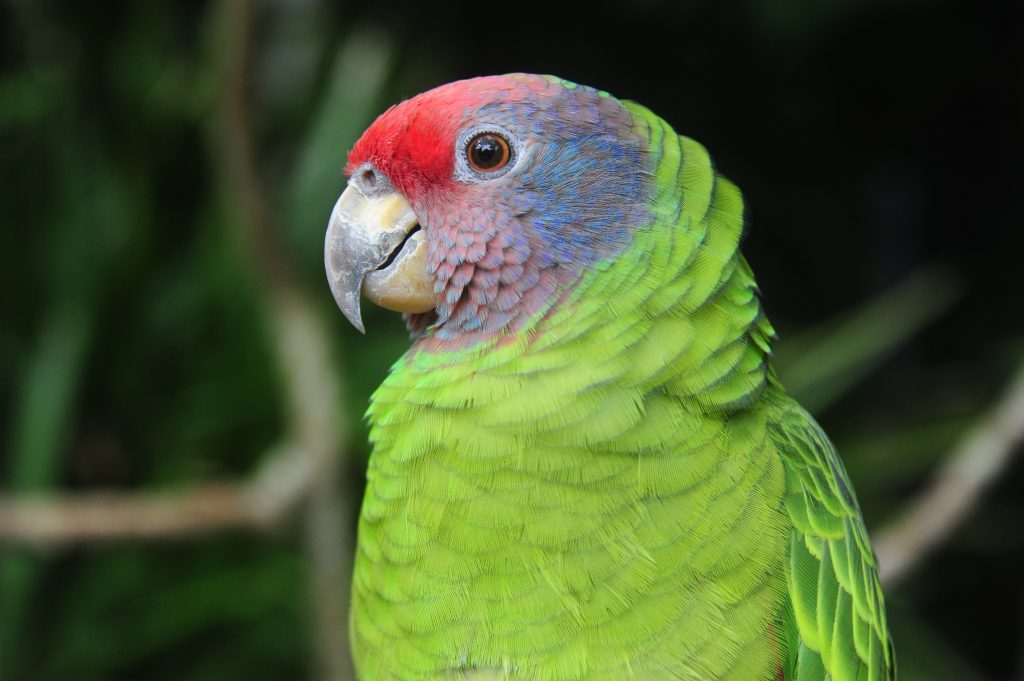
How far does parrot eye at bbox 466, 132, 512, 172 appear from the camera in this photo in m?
0.85

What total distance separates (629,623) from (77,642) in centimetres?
170

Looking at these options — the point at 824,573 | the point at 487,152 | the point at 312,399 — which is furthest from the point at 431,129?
the point at 312,399

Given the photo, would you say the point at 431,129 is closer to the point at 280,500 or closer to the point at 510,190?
the point at 510,190

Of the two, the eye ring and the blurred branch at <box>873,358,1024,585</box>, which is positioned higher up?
the eye ring

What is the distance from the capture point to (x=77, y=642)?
203 cm

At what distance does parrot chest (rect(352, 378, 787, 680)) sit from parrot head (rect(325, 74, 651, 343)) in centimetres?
13

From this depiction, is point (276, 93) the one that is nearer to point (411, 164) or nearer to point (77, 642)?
point (77, 642)

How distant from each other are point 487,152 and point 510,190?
0.13 ft

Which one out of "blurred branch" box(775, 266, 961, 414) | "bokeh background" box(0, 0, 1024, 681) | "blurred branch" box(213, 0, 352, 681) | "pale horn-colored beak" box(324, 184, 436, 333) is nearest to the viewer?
"pale horn-colored beak" box(324, 184, 436, 333)

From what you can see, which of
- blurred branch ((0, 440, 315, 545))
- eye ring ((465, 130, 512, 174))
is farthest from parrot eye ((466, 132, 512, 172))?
blurred branch ((0, 440, 315, 545))

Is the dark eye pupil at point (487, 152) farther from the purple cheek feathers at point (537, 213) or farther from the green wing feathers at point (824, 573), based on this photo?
the green wing feathers at point (824, 573)

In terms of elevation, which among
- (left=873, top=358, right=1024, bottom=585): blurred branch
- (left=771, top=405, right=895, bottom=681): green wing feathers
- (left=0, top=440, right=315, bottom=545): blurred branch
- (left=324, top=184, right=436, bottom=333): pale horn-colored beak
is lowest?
(left=0, top=440, right=315, bottom=545): blurred branch

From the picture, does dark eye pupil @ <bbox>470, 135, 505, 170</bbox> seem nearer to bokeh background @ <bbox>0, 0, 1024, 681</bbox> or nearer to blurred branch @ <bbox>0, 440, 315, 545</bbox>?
bokeh background @ <bbox>0, 0, 1024, 681</bbox>

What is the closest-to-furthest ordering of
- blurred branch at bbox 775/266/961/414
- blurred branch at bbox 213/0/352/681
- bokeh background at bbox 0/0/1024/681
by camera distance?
blurred branch at bbox 213/0/352/681 < bokeh background at bbox 0/0/1024/681 < blurred branch at bbox 775/266/961/414
